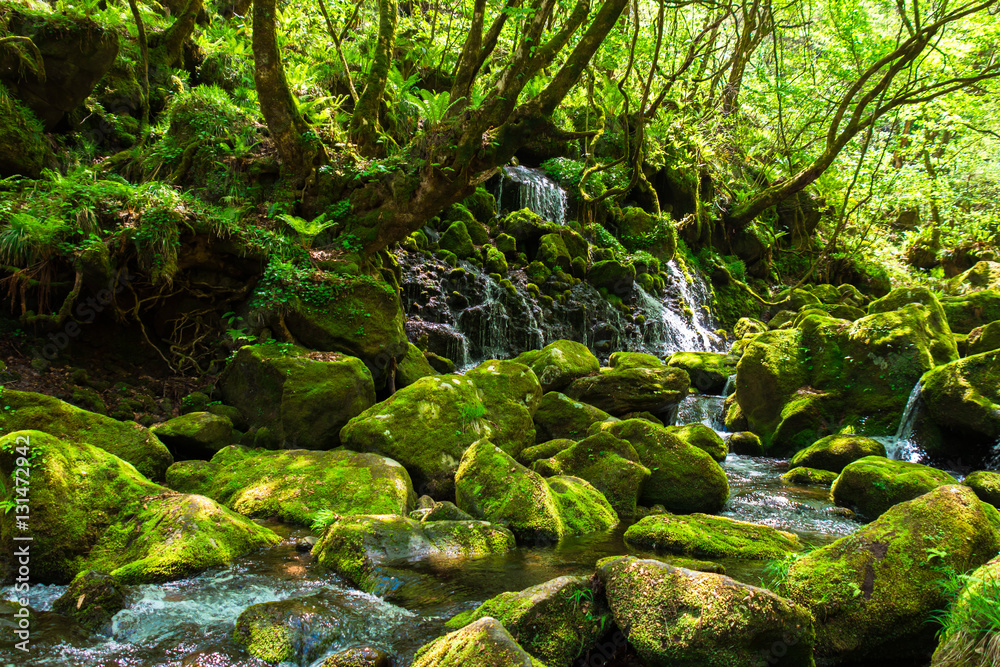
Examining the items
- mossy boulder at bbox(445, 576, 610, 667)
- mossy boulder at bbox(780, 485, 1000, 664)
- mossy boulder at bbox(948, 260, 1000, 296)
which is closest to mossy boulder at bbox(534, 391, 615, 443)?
mossy boulder at bbox(780, 485, 1000, 664)

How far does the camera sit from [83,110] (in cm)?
1098

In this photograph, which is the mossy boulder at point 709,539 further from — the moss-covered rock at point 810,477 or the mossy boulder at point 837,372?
the mossy boulder at point 837,372

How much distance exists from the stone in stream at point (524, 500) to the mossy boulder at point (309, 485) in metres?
0.74


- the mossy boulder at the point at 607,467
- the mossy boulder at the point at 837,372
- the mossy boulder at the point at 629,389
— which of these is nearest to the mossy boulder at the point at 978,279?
the mossy boulder at the point at 837,372

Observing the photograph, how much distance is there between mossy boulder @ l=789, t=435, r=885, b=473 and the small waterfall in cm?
1152

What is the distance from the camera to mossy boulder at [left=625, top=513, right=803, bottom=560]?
4945 millimetres

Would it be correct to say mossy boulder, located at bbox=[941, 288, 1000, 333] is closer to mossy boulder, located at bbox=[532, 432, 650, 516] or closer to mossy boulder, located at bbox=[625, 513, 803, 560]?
mossy boulder, located at bbox=[532, 432, 650, 516]

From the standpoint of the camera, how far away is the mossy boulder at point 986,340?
9.83m

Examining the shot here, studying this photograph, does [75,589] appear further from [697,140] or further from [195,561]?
[697,140]

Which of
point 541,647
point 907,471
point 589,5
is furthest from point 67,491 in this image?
point 589,5

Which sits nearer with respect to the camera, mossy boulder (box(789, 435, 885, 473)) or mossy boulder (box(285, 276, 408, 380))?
mossy boulder (box(789, 435, 885, 473))

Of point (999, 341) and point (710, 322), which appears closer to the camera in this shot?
point (999, 341)

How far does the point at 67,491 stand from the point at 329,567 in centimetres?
207

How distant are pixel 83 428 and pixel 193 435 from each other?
1.32 metres
